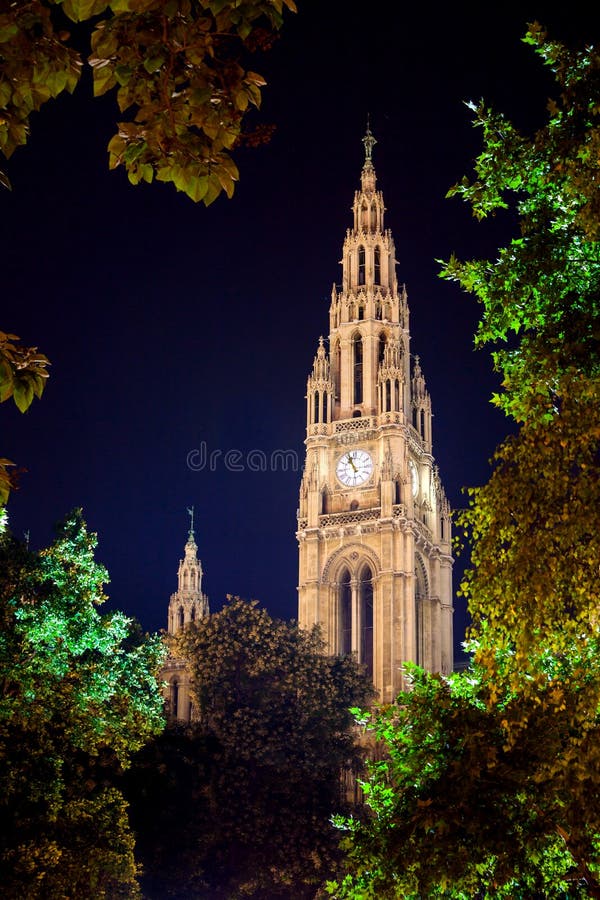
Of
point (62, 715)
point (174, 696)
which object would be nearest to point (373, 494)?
point (174, 696)

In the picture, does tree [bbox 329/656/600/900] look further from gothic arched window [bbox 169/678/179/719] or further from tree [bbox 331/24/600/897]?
gothic arched window [bbox 169/678/179/719]

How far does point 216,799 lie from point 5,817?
56.1 feet

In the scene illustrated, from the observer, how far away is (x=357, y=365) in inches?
3647

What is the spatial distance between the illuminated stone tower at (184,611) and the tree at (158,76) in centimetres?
8815

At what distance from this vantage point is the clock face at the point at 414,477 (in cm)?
8731

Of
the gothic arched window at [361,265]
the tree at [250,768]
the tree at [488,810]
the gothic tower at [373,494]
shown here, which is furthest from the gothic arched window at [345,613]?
the tree at [488,810]

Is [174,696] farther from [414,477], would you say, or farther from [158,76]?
[158,76]

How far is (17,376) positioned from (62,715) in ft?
76.8

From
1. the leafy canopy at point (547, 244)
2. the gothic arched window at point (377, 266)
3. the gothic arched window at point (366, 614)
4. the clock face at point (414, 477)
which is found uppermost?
the gothic arched window at point (377, 266)

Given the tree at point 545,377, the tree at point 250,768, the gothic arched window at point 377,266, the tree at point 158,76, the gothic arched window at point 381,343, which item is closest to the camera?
the tree at point 158,76

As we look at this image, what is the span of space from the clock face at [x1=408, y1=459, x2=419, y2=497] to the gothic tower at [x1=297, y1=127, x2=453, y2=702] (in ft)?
0.53

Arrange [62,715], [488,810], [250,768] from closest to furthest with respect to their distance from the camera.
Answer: [488,810] → [62,715] → [250,768]

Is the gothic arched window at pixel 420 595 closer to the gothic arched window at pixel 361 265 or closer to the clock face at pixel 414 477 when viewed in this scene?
the clock face at pixel 414 477

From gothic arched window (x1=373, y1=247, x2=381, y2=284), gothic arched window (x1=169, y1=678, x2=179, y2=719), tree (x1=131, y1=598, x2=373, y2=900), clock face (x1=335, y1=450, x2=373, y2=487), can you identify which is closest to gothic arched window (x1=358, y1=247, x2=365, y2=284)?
gothic arched window (x1=373, y1=247, x2=381, y2=284)
